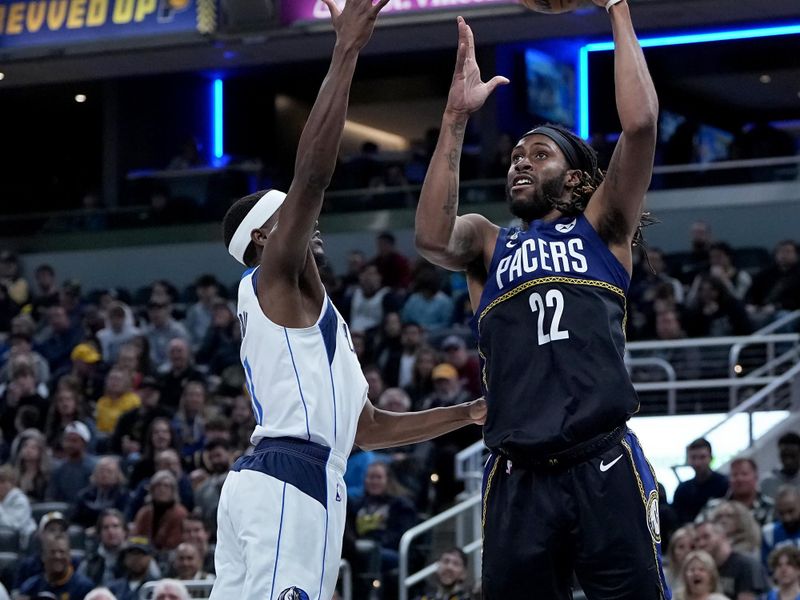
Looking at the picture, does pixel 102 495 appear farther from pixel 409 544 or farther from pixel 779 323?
pixel 779 323

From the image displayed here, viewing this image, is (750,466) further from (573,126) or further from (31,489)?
Result: (573,126)

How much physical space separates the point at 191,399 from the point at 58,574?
2.71 metres

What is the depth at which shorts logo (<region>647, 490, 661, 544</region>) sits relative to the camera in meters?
4.93

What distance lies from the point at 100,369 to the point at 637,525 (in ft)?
38.3

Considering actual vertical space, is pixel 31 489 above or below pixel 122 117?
below

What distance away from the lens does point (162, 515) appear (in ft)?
40.2

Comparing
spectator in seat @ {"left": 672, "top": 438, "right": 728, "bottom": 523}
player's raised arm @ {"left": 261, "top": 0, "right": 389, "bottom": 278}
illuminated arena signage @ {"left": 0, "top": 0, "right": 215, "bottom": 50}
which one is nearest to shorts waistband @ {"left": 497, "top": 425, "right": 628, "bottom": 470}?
player's raised arm @ {"left": 261, "top": 0, "right": 389, "bottom": 278}

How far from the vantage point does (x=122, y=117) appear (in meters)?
22.9

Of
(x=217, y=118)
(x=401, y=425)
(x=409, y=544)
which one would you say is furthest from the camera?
(x=217, y=118)

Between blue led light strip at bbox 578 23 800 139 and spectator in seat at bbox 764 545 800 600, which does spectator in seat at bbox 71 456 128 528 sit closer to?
spectator in seat at bbox 764 545 800 600

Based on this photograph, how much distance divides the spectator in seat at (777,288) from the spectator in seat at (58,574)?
6.20 m

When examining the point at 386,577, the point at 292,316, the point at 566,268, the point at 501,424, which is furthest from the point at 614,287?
A: the point at 386,577

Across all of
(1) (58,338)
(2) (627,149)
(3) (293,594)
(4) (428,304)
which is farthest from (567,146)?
(1) (58,338)

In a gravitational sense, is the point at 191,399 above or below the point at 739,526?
above
